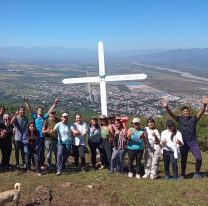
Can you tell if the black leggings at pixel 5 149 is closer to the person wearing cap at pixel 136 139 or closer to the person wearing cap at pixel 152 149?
the person wearing cap at pixel 136 139

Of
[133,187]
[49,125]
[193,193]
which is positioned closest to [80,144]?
[49,125]

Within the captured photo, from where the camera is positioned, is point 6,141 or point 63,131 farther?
point 6,141

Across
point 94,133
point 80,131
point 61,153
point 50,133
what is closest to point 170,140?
point 94,133

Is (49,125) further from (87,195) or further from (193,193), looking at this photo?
(193,193)

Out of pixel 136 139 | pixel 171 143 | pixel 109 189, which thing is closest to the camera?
pixel 109 189

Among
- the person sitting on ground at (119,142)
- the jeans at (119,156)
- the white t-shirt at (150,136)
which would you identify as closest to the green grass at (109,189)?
the jeans at (119,156)

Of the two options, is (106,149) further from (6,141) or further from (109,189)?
(6,141)

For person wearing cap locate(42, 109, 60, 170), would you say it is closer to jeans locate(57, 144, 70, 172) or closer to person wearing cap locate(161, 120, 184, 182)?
→ jeans locate(57, 144, 70, 172)
